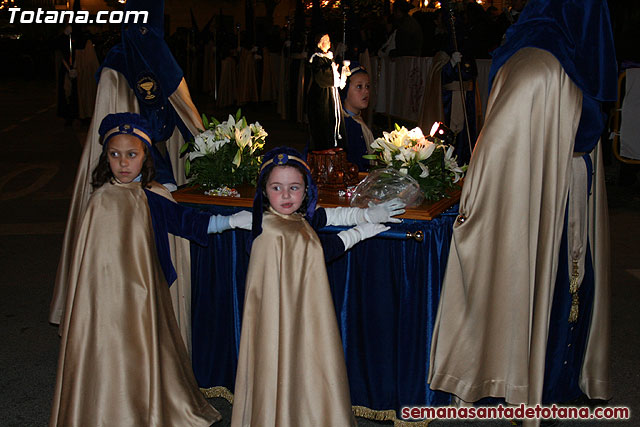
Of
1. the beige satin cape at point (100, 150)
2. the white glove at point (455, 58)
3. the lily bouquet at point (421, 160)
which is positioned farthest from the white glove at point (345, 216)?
the white glove at point (455, 58)

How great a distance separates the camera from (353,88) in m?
4.98

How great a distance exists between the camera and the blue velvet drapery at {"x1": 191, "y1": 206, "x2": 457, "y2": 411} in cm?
386

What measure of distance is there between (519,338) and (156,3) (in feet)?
10.2

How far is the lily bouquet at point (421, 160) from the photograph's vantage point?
4074mm

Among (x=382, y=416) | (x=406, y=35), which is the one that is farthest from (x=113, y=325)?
(x=406, y=35)

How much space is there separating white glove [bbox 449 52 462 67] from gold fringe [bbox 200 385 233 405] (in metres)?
5.75

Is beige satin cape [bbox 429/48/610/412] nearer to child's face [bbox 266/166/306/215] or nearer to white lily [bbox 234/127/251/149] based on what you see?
child's face [bbox 266/166/306/215]

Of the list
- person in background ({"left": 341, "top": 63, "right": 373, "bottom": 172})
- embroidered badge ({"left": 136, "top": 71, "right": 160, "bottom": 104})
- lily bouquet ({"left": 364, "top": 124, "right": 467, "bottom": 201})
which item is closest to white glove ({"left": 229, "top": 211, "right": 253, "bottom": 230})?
lily bouquet ({"left": 364, "top": 124, "right": 467, "bottom": 201})

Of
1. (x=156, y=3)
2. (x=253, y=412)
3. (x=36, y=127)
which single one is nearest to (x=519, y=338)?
(x=253, y=412)

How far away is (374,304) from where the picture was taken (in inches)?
156

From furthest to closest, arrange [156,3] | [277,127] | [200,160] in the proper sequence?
[277,127] → [156,3] → [200,160]

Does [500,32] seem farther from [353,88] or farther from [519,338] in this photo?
[519,338]

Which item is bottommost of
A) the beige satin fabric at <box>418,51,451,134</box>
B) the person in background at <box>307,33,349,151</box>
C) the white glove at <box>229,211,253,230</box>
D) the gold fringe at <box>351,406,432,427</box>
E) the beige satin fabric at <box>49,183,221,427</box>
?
the gold fringe at <box>351,406,432,427</box>

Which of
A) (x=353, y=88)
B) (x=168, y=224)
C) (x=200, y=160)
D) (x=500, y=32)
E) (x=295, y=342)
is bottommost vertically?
(x=295, y=342)
